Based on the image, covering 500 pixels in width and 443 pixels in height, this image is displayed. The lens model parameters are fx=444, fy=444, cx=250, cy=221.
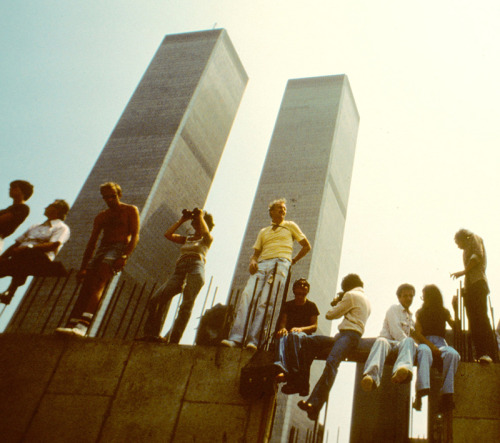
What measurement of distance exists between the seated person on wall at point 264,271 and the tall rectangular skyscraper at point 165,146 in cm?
2722

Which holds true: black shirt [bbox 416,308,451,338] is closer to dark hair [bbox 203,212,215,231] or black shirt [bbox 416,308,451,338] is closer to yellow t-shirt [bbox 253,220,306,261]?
yellow t-shirt [bbox 253,220,306,261]

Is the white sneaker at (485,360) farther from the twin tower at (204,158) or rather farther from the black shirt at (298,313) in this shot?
the twin tower at (204,158)

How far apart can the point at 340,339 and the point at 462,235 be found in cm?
219

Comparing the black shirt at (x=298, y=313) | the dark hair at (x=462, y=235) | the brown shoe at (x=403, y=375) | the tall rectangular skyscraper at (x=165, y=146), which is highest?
the tall rectangular skyscraper at (x=165, y=146)

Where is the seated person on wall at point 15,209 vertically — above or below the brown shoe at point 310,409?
above

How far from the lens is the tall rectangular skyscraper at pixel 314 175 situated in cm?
4578

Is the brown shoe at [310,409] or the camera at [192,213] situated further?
the camera at [192,213]

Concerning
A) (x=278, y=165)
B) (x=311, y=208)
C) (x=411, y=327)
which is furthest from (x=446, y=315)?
(x=278, y=165)

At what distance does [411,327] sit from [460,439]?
124cm

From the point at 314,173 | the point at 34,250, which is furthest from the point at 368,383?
the point at 314,173

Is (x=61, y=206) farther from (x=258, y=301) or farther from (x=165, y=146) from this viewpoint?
(x=165, y=146)

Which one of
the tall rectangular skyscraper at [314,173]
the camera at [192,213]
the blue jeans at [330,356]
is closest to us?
the blue jeans at [330,356]

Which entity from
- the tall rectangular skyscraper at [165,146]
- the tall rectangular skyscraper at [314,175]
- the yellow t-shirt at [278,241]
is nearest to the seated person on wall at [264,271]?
the yellow t-shirt at [278,241]

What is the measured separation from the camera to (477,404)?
389 centimetres
